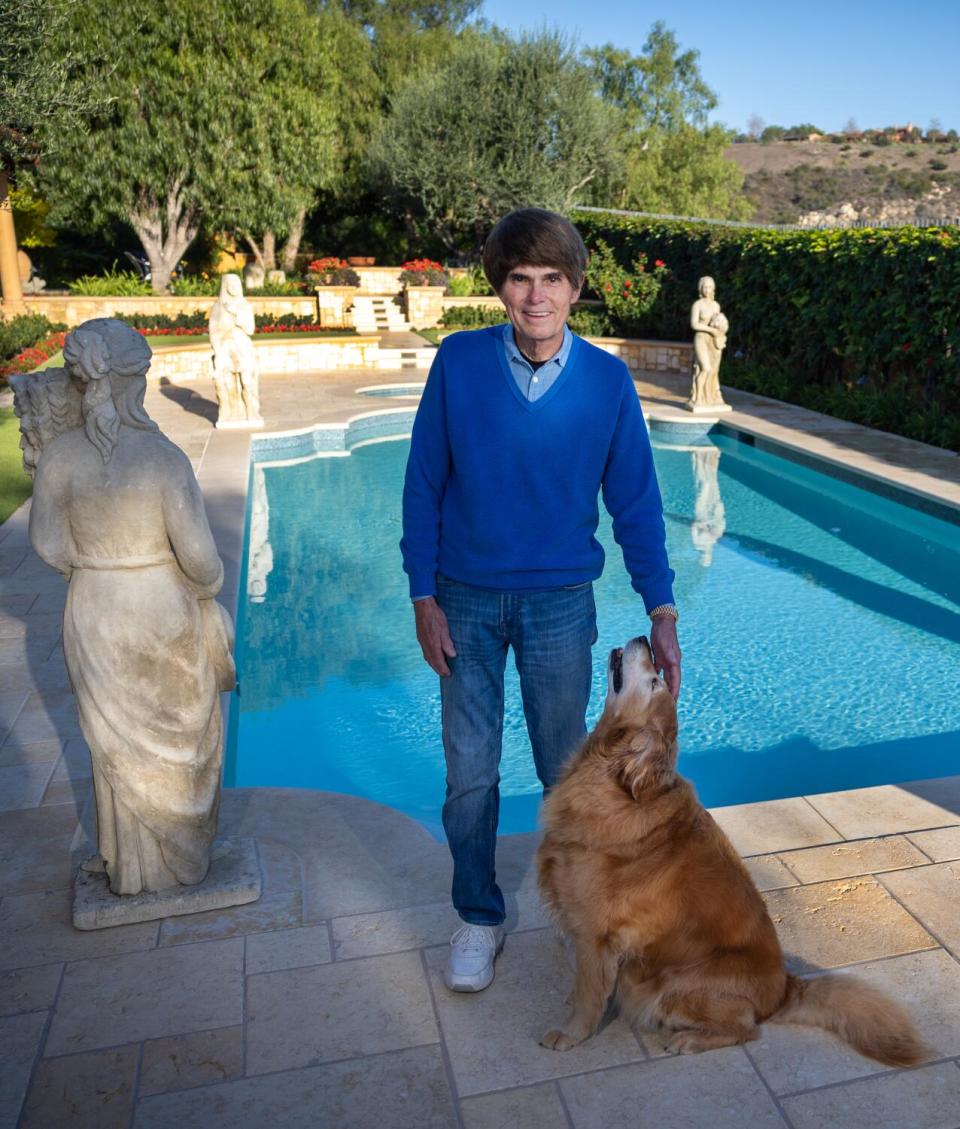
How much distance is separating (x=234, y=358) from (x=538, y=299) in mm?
11274

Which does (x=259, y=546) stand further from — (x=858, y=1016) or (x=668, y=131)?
(x=668, y=131)

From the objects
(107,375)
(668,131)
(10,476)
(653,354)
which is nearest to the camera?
(107,375)

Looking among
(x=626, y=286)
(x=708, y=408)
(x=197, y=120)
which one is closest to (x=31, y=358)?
(x=197, y=120)

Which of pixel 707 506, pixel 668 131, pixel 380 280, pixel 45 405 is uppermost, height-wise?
pixel 668 131

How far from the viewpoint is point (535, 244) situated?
101 inches

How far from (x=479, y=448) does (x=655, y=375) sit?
55.7 ft

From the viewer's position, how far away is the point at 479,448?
107 inches

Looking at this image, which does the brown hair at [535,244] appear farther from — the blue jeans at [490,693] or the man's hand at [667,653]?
the man's hand at [667,653]

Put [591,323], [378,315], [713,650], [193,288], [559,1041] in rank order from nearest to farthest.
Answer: [559,1041], [713,650], [591,323], [193,288], [378,315]

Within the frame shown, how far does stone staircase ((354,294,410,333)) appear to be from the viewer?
2509cm

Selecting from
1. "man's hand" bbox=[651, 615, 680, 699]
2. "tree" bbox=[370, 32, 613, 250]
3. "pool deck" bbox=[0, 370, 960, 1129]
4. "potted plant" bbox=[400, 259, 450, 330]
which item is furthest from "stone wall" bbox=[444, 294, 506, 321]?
"man's hand" bbox=[651, 615, 680, 699]

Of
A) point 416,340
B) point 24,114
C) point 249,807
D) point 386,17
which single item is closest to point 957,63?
point 386,17

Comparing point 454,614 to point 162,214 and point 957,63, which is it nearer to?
point 162,214

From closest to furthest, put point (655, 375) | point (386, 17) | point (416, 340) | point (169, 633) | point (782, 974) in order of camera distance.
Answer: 1. point (782, 974)
2. point (169, 633)
3. point (655, 375)
4. point (416, 340)
5. point (386, 17)
